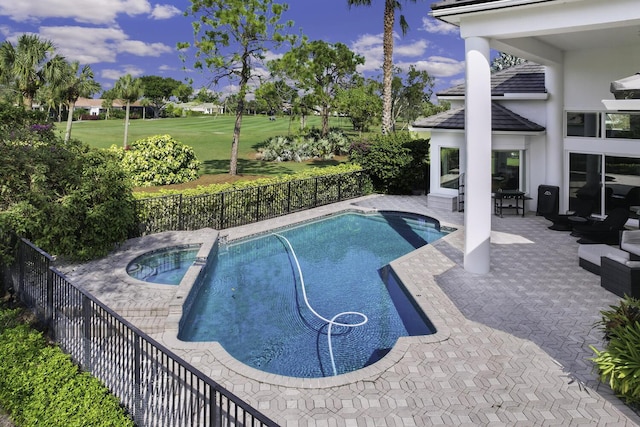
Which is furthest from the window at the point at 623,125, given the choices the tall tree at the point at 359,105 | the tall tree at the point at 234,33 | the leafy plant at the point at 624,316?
the tall tree at the point at 359,105

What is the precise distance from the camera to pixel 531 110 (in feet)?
56.6

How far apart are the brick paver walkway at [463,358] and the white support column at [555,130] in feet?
18.2

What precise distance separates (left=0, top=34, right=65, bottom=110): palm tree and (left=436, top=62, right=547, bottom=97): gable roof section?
2970cm

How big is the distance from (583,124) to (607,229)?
4.72 m

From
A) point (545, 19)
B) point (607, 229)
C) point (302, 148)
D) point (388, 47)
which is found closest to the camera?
point (545, 19)

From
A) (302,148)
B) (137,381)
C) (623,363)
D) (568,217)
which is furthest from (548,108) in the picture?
(302,148)

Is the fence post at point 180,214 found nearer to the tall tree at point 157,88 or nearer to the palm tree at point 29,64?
the palm tree at point 29,64

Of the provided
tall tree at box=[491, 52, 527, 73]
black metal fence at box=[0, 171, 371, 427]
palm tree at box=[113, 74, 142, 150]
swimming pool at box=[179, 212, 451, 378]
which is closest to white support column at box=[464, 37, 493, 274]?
swimming pool at box=[179, 212, 451, 378]

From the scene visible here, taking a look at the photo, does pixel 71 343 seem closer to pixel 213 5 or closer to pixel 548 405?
pixel 548 405

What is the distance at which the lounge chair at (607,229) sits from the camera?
12.4m

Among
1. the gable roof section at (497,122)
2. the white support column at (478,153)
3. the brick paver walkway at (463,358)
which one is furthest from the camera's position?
the gable roof section at (497,122)

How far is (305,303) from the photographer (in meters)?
9.97

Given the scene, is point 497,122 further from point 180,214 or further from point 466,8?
point 180,214

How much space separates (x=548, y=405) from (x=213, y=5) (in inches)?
944
